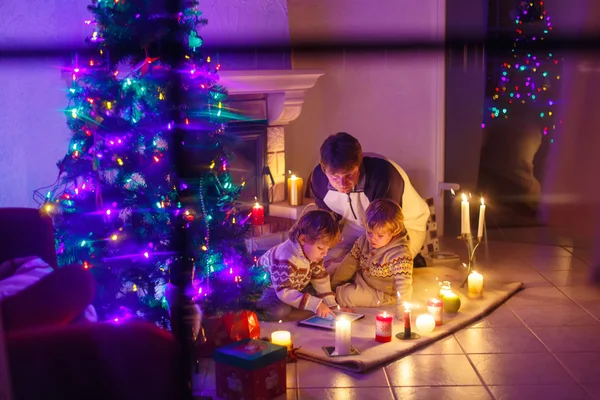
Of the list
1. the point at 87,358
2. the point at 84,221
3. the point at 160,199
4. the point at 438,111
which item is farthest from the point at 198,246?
the point at 438,111

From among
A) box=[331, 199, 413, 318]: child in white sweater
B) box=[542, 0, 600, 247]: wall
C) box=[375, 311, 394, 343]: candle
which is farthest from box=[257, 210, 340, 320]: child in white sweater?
box=[542, 0, 600, 247]: wall

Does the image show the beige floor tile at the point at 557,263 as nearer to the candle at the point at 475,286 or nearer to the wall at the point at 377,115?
the candle at the point at 475,286

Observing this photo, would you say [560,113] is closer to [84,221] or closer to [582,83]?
[582,83]

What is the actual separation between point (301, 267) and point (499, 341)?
0.80 metres

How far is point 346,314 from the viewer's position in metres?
2.77

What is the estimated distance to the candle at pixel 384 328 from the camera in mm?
2453

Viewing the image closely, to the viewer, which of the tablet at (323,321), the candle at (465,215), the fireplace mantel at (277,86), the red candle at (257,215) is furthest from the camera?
the red candle at (257,215)

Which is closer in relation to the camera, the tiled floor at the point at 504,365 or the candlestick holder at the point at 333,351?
the tiled floor at the point at 504,365

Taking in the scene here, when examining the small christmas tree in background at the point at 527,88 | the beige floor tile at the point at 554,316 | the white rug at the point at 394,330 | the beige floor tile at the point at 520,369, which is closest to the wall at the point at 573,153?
the small christmas tree in background at the point at 527,88

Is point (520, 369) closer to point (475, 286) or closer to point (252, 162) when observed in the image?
point (475, 286)

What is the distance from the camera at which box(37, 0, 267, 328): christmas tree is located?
208 centimetres

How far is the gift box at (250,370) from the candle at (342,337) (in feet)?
1.21

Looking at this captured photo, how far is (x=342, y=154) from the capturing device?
2783 millimetres

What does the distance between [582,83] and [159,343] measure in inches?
113
